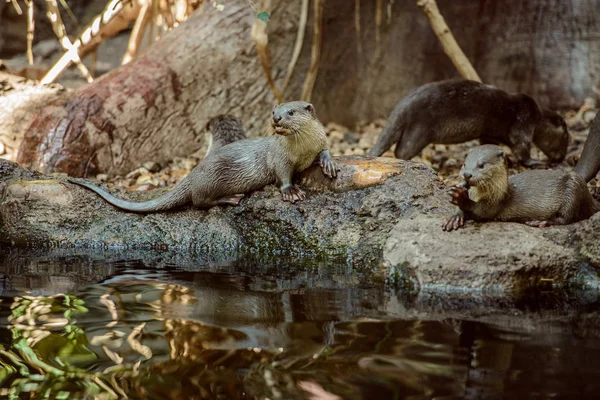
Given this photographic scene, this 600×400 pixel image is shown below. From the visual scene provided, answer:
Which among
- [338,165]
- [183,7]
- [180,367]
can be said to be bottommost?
[180,367]

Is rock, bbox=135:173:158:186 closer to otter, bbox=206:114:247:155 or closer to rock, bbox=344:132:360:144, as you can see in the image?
otter, bbox=206:114:247:155

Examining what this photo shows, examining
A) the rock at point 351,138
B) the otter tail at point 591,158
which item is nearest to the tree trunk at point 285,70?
the rock at point 351,138

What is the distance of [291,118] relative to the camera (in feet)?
10.7

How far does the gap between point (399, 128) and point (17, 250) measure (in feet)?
7.74

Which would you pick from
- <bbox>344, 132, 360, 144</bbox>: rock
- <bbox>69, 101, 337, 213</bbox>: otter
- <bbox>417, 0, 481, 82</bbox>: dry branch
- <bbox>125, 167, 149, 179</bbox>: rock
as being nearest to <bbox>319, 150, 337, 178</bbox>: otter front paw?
<bbox>69, 101, 337, 213</bbox>: otter

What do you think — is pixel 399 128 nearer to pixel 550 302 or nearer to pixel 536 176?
pixel 536 176

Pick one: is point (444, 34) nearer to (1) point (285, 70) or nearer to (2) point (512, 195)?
(1) point (285, 70)

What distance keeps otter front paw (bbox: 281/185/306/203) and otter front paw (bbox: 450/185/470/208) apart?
0.80 m

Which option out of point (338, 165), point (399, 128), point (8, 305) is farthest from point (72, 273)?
point (399, 128)

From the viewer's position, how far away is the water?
1.74 m

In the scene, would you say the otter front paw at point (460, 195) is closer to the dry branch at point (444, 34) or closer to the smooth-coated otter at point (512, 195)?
the smooth-coated otter at point (512, 195)

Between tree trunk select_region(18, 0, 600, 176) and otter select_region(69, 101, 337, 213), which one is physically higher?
tree trunk select_region(18, 0, 600, 176)

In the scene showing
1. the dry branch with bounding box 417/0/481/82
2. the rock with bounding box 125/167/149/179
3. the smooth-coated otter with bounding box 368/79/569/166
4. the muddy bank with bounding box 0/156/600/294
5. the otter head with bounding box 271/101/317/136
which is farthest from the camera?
the rock with bounding box 125/167/149/179

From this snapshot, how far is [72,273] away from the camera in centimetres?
299
